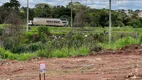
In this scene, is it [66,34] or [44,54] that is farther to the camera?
[66,34]

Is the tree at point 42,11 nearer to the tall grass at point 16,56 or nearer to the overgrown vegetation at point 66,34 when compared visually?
the overgrown vegetation at point 66,34

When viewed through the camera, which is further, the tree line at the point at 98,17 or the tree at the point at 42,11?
the tree at the point at 42,11

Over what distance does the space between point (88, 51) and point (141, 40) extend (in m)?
3.62

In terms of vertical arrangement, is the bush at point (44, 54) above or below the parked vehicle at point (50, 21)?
below

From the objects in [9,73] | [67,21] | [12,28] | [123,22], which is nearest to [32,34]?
[12,28]

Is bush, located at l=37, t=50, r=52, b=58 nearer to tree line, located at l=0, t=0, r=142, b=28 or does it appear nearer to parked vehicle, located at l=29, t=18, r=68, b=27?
tree line, located at l=0, t=0, r=142, b=28

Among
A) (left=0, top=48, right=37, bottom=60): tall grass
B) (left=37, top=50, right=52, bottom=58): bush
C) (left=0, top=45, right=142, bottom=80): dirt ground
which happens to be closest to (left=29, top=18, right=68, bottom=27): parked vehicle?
(left=0, top=48, right=37, bottom=60): tall grass

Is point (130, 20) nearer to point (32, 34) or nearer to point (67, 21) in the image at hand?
point (67, 21)

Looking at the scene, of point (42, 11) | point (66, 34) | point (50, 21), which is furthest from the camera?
point (42, 11)

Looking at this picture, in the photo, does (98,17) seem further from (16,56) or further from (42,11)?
(16,56)

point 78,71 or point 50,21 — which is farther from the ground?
point 50,21

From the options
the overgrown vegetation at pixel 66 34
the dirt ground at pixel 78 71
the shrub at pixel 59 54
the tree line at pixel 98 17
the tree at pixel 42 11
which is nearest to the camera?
the dirt ground at pixel 78 71

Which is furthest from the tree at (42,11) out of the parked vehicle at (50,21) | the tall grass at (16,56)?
the tall grass at (16,56)

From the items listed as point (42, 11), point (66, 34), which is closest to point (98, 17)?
point (42, 11)
